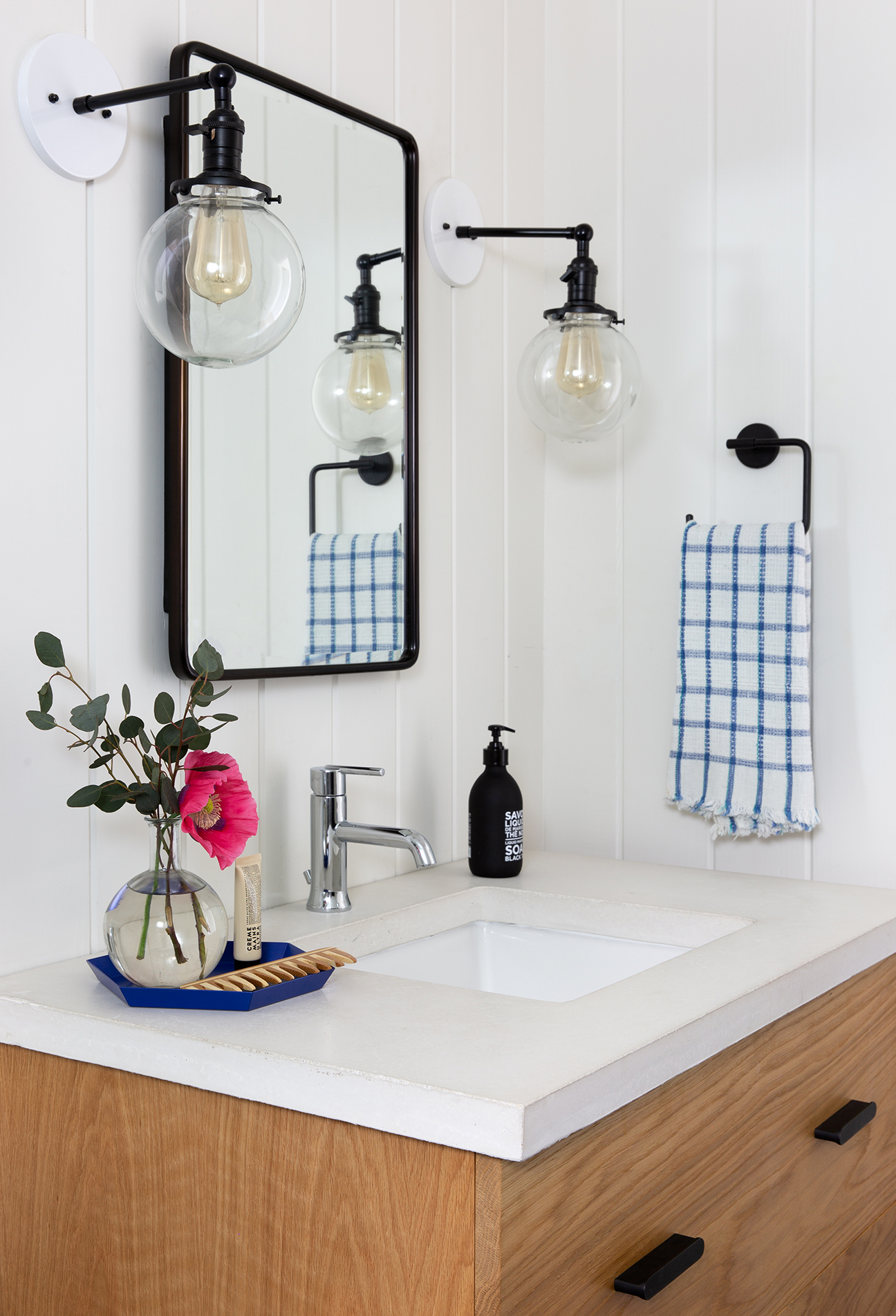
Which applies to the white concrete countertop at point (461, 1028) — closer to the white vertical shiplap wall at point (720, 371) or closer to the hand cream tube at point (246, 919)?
the hand cream tube at point (246, 919)

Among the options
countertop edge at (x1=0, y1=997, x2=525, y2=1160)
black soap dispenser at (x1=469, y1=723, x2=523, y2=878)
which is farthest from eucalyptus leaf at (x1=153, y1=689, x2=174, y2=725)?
black soap dispenser at (x1=469, y1=723, x2=523, y2=878)

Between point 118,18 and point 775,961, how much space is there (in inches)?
42.9

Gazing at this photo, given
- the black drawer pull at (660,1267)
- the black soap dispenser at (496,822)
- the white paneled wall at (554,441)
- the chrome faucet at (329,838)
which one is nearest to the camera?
the black drawer pull at (660,1267)

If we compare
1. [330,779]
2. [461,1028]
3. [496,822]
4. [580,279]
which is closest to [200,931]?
[461,1028]

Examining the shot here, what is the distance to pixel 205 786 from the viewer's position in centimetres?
102

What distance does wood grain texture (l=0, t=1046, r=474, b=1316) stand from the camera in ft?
2.71

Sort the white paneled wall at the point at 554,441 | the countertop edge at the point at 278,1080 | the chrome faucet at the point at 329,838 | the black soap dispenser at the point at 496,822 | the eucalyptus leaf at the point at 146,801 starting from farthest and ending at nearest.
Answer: the black soap dispenser at the point at 496,822 < the chrome faucet at the point at 329,838 < the white paneled wall at the point at 554,441 < the eucalyptus leaf at the point at 146,801 < the countertop edge at the point at 278,1080

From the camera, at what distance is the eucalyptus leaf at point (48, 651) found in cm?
99

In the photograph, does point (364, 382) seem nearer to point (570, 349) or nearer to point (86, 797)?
point (570, 349)

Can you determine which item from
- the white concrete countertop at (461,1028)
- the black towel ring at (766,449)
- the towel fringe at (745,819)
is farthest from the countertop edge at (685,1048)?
the black towel ring at (766,449)

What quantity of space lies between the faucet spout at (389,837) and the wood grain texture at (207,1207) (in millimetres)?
343

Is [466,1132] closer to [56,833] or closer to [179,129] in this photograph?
[56,833]

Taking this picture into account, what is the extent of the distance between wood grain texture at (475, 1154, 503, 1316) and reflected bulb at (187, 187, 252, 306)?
2.31 feet

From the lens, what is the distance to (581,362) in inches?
60.1
